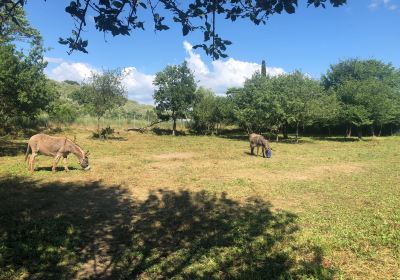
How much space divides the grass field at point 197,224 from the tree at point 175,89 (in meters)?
32.0

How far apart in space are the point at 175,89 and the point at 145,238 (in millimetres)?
41766

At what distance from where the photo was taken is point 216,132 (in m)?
56.1

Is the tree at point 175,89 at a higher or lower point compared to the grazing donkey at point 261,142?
higher

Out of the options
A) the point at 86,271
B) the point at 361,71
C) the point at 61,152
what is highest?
the point at 361,71

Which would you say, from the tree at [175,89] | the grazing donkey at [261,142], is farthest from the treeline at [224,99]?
the grazing donkey at [261,142]

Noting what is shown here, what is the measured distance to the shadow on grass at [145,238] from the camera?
702 cm

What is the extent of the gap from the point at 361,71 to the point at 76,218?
56.9 m

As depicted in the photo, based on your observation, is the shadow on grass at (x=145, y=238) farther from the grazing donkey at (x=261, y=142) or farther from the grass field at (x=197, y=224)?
the grazing donkey at (x=261, y=142)

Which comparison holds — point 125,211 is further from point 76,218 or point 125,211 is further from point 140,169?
point 140,169

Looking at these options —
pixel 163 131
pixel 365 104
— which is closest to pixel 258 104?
pixel 365 104

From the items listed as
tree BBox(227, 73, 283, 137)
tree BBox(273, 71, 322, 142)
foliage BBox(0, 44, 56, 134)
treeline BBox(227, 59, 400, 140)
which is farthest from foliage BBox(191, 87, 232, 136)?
foliage BBox(0, 44, 56, 134)

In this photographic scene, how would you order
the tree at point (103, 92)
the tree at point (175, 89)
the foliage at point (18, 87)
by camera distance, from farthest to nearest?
the tree at point (175, 89), the tree at point (103, 92), the foliage at point (18, 87)

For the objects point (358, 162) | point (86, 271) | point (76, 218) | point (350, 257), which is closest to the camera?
point (86, 271)

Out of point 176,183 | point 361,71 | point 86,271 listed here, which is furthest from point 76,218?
point 361,71
